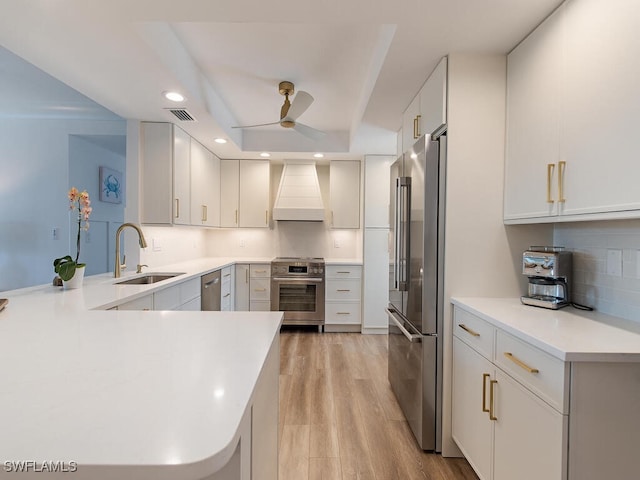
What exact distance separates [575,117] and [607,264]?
715 millimetres

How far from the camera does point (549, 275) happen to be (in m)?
A: 1.53

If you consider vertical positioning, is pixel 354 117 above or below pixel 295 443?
above

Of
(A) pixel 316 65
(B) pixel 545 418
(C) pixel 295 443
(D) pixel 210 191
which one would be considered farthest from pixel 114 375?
(D) pixel 210 191

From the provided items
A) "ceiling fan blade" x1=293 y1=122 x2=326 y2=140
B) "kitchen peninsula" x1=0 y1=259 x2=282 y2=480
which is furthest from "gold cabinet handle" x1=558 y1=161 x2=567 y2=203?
"ceiling fan blade" x1=293 y1=122 x2=326 y2=140

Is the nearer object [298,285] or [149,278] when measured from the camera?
[149,278]

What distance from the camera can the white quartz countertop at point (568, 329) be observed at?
0.98 m

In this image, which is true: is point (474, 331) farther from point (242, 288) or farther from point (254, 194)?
point (254, 194)

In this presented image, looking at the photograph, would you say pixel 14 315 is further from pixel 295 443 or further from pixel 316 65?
pixel 316 65

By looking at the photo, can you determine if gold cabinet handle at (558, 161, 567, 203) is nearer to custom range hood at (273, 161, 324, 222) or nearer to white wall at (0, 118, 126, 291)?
custom range hood at (273, 161, 324, 222)

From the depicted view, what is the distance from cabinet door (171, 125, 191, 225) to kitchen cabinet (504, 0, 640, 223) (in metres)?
2.73

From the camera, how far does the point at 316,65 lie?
2408 mm

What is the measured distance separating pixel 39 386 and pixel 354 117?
3239mm

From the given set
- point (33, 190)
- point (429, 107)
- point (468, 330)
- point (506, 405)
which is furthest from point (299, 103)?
point (33, 190)

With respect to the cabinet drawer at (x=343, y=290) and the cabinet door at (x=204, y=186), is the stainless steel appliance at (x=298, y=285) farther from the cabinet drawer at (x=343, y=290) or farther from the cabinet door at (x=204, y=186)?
the cabinet door at (x=204, y=186)
